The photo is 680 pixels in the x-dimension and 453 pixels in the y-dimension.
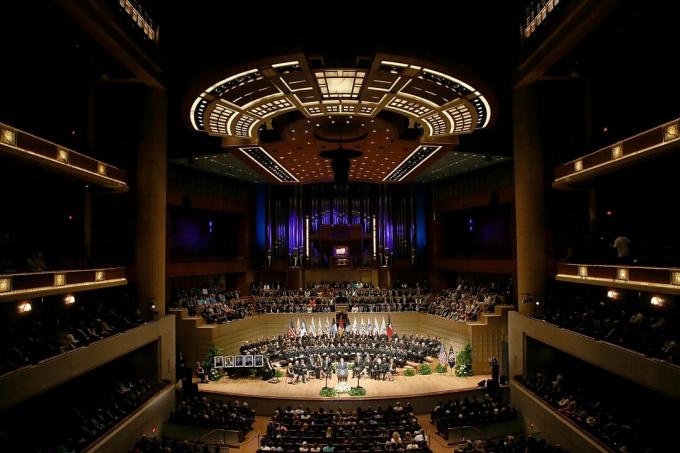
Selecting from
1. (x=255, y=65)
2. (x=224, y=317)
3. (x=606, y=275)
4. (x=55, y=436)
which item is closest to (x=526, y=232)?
(x=606, y=275)

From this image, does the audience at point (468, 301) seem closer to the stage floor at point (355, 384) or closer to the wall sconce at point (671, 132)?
the stage floor at point (355, 384)

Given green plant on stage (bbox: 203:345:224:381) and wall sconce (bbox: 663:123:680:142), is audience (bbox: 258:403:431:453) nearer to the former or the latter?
green plant on stage (bbox: 203:345:224:381)

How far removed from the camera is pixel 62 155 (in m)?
11.1

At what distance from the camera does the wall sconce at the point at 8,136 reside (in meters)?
8.84

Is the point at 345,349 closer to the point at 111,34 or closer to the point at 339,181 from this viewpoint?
the point at 339,181

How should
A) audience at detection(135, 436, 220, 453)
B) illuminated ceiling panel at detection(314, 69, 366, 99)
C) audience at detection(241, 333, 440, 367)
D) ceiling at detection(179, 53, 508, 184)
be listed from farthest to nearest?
audience at detection(241, 333, 440, 367), illuminated ceiling panel at detection(314, 69, 366, 99), ceiling at detection(179, 53, 508, 184), audience at detection(135, 436, 220, 453)

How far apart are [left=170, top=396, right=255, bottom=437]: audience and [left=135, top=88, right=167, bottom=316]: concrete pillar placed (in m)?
3.82

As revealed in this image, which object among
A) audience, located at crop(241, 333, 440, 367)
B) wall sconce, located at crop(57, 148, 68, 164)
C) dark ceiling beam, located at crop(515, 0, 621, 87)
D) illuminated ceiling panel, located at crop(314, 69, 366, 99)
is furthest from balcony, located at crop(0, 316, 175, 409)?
dark ceiling beam, located at crop(515, 0, 621, 87)

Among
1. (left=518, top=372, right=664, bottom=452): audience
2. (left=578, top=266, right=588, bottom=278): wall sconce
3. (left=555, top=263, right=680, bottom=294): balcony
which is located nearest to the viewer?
(left=555, top=263, right=680, bottom=294): balcony

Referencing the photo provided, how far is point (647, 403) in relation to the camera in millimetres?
11602

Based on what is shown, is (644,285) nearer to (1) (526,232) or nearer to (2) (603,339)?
(2) (603,339)

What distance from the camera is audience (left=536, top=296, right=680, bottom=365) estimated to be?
9.08 metres

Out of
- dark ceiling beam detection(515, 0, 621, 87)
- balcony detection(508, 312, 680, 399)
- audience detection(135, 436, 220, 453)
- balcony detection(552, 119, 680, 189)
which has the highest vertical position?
dark ceiling beam detection(515, 0, 621, 87)

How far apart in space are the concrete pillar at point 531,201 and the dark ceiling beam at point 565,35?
1036mm
